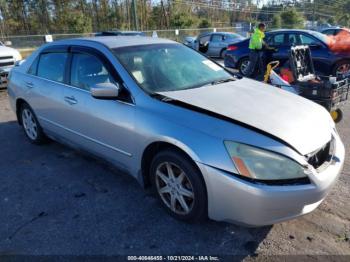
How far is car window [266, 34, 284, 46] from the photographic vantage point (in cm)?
1069

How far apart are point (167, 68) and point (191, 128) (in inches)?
46.0

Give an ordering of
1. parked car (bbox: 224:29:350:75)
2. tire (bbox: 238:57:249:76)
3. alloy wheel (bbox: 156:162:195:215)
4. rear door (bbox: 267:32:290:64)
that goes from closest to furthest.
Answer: alloy wheel (bbox: 156:162:195:215), parked car (bbox: 224:29:350:75), rear door (bbox: 267:32:290:64), tire (bbox: 238:57:249:76)

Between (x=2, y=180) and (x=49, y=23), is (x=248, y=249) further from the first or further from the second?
(x=49, y=23)

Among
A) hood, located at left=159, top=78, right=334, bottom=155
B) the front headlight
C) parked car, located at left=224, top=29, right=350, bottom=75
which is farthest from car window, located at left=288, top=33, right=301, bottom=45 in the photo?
the front headlight

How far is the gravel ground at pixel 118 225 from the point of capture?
2797mm

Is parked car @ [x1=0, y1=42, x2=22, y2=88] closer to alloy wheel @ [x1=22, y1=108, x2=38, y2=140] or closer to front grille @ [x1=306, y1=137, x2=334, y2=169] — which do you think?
alloy wheel @ [x1=22, y1=108, x2=38, y2=140]

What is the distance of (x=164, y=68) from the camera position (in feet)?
12.2

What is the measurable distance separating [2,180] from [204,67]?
282cm

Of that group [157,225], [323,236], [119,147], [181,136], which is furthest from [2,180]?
[323,236]

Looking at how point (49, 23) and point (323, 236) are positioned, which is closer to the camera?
point (323, 236)

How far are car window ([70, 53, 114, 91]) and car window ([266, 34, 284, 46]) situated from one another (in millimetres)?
8247

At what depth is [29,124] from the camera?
5.22 m

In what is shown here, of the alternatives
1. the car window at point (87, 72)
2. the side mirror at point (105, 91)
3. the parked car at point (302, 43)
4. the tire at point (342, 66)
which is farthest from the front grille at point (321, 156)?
the tire at point (342, 66)

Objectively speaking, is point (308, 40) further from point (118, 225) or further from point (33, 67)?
point (118, 225)
